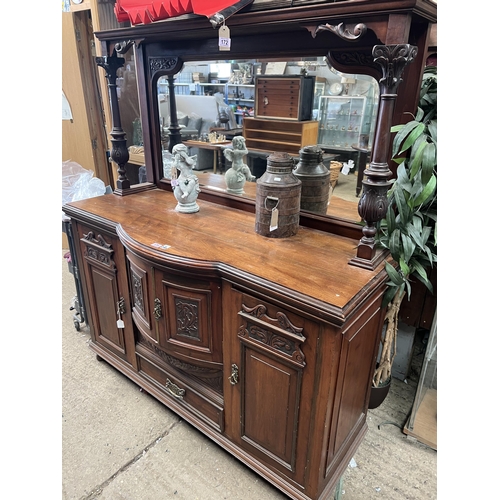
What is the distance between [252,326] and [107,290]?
3.36ft

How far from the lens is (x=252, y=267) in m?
1.30

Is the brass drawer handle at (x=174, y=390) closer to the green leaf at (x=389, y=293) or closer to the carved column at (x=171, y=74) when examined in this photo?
the green leaf at (x=389, y=293)

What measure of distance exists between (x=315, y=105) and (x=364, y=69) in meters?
0.29

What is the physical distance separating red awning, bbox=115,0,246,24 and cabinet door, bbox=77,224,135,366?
3.27 feet

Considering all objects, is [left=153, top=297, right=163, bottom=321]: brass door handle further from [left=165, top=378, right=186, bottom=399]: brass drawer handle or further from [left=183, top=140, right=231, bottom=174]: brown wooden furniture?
[left=183, top=140, right=231, bottom=174]: brown wooden furniture

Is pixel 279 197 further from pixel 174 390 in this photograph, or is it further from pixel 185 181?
pixel 174 390

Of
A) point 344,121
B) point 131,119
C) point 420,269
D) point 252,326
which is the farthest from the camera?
point 131,119

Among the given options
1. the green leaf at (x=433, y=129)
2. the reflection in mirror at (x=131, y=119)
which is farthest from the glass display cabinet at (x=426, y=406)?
the reflection in mirror at (x=131, y=119)

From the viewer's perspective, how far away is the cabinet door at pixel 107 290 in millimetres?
1854

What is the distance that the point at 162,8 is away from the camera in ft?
5.04

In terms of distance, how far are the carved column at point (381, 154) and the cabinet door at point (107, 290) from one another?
1.14 meters

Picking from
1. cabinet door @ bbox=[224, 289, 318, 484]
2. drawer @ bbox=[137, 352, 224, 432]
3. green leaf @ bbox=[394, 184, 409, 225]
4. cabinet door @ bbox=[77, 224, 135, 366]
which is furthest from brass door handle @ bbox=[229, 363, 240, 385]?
green leaf @ bbox=[394, 184, 409, 225]

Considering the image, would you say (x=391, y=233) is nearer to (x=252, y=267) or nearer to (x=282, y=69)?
(x=252, y=267)

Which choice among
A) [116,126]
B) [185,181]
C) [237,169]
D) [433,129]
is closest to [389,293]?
[433,129]
